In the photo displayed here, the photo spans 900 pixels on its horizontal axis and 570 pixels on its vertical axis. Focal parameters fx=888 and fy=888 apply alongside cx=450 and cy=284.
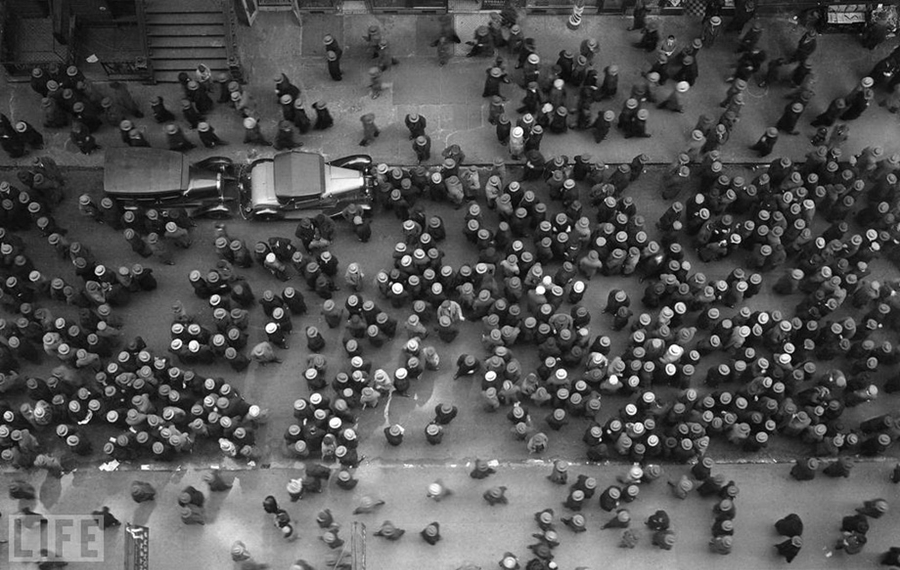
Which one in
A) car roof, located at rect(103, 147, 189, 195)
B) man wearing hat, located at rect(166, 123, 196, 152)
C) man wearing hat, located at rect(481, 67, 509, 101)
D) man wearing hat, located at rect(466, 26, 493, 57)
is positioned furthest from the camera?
man wearing hat, located at rect(466, 26, 493, 57)

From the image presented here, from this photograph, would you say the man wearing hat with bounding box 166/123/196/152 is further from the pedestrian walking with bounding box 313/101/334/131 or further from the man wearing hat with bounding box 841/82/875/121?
the man wearing hat with bounding box 841/82/875/121

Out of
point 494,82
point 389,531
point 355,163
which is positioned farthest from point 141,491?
point 494,82

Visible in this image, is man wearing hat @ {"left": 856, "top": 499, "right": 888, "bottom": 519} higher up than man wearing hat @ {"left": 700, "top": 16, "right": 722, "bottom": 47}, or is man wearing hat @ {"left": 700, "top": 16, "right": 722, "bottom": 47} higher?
man wearing hat @ {"left": 700, "top": 16, "right": 722, "bottom": 47}

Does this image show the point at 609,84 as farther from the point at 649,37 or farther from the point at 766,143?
the point at 766,143

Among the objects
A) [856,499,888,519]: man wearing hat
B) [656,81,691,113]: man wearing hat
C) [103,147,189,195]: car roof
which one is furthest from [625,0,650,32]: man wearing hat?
[856,499,888,519]: man wearing hat

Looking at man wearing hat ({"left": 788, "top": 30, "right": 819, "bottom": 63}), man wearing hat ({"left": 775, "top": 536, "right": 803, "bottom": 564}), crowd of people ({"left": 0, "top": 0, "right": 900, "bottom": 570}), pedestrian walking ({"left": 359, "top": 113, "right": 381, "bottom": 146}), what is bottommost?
man wearing hat ({"left": 775, "top": 536, "right": 803, "bottom": 564})

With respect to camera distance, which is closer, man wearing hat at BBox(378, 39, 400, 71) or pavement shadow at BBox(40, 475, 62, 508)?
pavement shadow at BBox(40, 475, 62, 508)

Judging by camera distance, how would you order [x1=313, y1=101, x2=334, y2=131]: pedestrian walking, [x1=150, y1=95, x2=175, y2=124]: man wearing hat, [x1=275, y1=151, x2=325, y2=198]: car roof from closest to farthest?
[x1=275, y1=151, x2=325, y2=198]: car roof
[x1=313, y1=101, x2=334, y2=131]: pedestrian walking
[x1=150, y1=95, x2=175, y2=124]: man wearing hat
